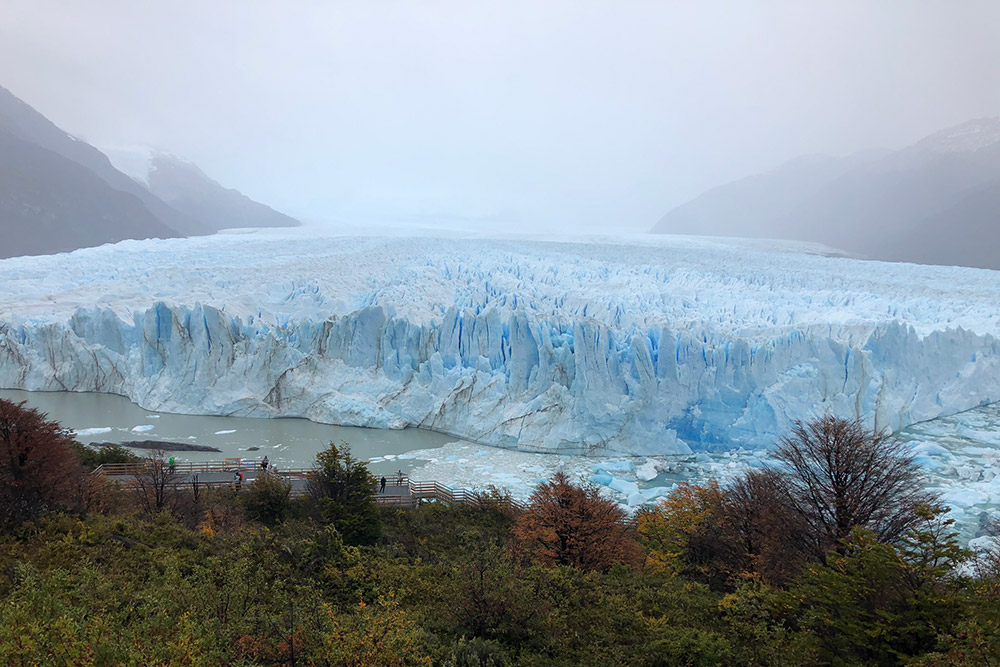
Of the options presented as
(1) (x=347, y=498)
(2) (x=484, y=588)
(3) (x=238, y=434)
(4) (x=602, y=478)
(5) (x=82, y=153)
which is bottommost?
(4) (x=602, y=478)

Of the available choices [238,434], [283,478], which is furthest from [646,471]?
[238,434]

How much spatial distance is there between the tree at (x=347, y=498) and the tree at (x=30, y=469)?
3.06 metres

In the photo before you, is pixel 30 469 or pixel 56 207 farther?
pixel 56 207

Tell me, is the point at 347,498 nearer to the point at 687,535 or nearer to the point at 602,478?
the point at 687,535

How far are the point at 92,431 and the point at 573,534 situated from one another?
41.9 ft

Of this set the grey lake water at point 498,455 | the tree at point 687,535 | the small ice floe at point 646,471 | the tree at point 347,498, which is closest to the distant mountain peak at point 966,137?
the grey lake water at point 498,455

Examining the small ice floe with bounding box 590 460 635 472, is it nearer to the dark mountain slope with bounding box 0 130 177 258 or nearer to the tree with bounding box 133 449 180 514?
the tree with bounding box 133 449 180 514

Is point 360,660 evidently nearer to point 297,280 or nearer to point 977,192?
point 297,280

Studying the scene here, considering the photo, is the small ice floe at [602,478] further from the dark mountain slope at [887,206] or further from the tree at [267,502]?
the dark mountain slope at [887,206]

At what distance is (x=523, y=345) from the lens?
52.0 feet

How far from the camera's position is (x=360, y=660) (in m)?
3.76

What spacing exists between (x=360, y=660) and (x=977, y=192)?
4842cm

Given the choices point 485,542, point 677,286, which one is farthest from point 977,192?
point 485,542

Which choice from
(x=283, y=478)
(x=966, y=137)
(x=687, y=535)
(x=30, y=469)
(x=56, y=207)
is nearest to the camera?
(x=30, y=469)
